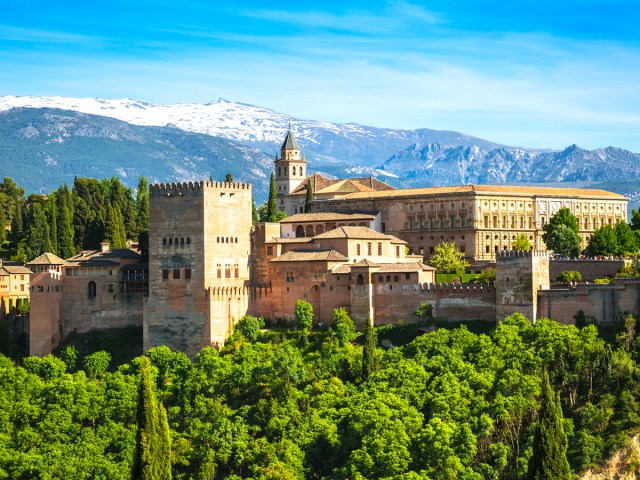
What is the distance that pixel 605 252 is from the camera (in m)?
92.4

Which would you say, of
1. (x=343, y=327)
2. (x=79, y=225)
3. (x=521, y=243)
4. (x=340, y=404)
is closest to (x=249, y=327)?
(x=343, y=327)

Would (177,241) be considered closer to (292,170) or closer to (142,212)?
(142,212)

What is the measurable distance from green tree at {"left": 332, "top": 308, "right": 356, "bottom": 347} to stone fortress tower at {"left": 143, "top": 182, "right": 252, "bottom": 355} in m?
6.32

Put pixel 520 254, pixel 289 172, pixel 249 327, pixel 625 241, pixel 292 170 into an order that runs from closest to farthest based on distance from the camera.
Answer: pixel 520 254 → pixel 249 327 → pixel 625 241 → pixel 289 172 → pixel 292 170

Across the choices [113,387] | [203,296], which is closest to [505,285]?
[203,296]

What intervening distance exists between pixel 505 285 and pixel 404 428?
44.2ft

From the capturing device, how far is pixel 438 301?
77.8 meters

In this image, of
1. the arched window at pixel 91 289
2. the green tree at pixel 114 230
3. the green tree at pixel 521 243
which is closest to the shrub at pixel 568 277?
the green tree at pixel 521 243

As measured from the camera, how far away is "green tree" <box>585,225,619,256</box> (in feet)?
303

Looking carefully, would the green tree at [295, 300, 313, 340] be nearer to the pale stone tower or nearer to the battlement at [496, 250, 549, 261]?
the pale stone tower

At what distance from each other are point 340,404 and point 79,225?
3881 cm

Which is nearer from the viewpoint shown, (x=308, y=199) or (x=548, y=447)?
(x=548, y=447)

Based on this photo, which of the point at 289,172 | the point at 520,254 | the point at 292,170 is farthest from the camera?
the point at 292,170

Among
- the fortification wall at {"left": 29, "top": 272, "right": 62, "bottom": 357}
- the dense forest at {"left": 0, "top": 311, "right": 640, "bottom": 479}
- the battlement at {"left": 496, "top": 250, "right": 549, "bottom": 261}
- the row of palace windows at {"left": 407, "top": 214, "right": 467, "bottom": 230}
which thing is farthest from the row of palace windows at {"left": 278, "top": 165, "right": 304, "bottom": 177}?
the battlement at {"left": 496, "top": 250, "right": 549, "bottom": 261}
